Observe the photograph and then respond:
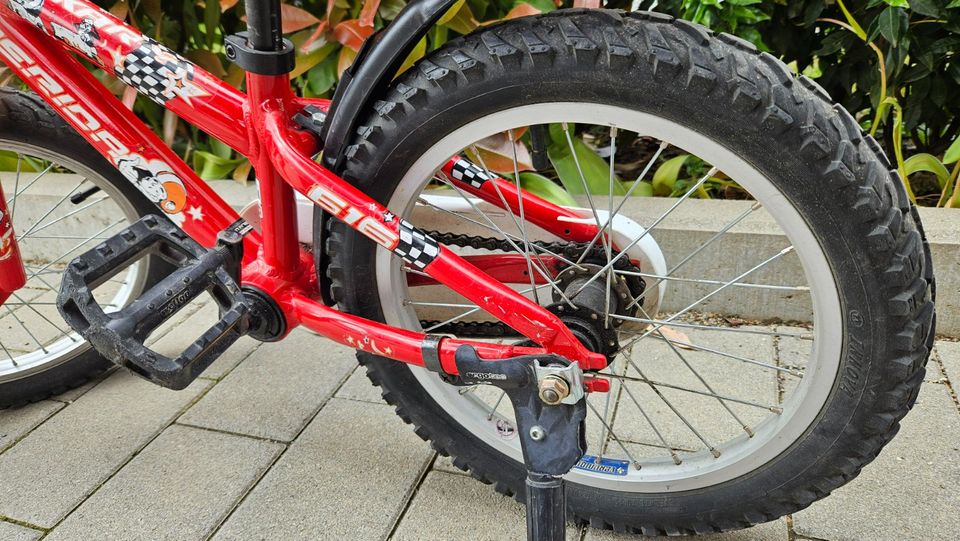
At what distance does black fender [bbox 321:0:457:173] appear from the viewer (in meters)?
1.17

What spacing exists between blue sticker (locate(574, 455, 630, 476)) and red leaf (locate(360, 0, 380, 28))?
135 cm

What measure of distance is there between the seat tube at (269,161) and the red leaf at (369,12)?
0.89 metres

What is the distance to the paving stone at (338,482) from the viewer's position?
1.53m

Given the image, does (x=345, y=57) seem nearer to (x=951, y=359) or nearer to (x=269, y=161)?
(x=269, y=161)

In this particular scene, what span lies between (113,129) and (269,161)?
1.12 feet

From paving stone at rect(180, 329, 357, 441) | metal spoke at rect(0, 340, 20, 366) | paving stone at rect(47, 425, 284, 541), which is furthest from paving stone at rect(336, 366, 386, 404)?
metal spoke at rect(0, 340, 20, 366)

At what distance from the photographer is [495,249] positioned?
5.33ft

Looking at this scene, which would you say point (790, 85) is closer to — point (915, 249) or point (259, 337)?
point (915, 249)

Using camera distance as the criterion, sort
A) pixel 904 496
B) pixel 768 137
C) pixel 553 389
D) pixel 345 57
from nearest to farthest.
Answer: pixel 768 137 → pixel 553 389 → pixel 904 496 → pixel 345 57

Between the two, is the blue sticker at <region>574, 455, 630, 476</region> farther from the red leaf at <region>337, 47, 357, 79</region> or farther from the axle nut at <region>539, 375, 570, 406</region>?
the red leaf at <region>337, 47, 357, 79</region>

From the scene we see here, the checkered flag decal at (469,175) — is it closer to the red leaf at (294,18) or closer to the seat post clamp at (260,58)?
the seat post clamp at (260,58)

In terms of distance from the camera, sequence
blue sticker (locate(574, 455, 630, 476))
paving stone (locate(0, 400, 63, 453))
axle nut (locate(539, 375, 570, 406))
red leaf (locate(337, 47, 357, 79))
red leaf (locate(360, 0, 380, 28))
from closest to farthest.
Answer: axle nut (locate(539, 375, 570, 406))
blue sticker (locate(574, 455, 630, 476))
paving stone (locate(0, 400, 63, 453))
red leaf (locate(360, 0, 380, 28))
red leaf (locate(337, 47, 357, 79))

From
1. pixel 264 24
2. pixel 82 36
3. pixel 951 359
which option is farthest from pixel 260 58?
pixel 951 359

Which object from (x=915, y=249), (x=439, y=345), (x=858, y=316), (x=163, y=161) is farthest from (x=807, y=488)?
(x=163, y=161)
